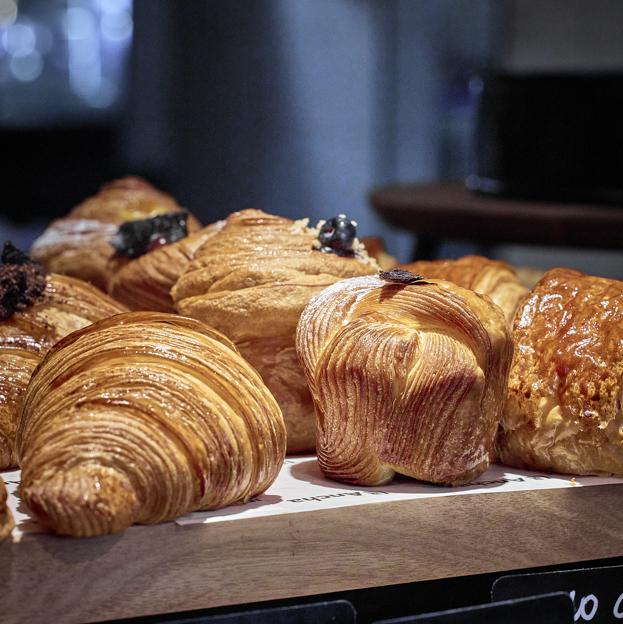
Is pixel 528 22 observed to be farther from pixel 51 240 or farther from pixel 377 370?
pixel 377 370

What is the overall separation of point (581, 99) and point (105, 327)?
5.57 feet

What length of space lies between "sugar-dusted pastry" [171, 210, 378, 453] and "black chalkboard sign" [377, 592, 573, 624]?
386mm

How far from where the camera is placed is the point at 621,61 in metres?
4.98

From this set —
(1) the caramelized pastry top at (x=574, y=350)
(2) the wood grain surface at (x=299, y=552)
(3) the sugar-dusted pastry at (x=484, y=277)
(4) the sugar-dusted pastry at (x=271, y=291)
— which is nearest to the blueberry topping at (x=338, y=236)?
(4) the sugar-dusted pastry at (x=271, y=291)

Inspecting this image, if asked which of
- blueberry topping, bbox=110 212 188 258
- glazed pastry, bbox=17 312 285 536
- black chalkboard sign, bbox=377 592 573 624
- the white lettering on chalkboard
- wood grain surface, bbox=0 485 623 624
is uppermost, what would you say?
blueberry topping, bbox=110 212 188 258

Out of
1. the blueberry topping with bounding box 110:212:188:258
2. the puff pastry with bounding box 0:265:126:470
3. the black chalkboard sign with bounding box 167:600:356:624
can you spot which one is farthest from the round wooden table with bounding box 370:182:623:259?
the black chalkboard sign with bounding box 167:600:356:624

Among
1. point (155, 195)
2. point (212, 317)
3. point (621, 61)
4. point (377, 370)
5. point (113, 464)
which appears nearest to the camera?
point (113, 464)

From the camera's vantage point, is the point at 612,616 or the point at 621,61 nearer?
the point at 612,616

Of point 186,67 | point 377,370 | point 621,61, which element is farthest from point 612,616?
point 186,67

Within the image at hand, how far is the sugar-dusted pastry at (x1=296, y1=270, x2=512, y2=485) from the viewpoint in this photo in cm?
114

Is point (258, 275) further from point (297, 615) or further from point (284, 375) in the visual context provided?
point (297, 615)

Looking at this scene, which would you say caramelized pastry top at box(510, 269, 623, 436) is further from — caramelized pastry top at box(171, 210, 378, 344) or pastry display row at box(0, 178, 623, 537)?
caramelized pastry top at box(171, 210, 378, 344)

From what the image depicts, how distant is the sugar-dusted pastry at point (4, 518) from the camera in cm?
96

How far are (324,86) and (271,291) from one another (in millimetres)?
4334
